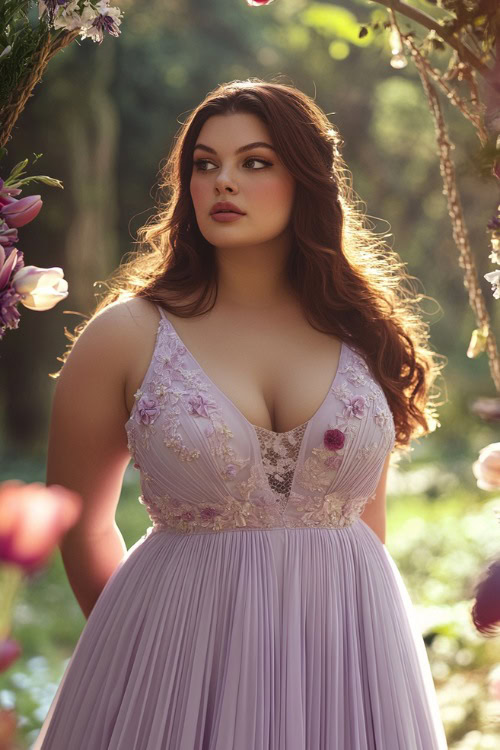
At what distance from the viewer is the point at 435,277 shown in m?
15.9

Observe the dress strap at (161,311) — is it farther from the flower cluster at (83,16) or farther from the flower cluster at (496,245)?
the flower cluster at (496,245)

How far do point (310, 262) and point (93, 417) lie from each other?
655mm

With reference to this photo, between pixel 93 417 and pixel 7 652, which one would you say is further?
pixel 93 417

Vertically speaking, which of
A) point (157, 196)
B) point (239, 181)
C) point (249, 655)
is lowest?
point (249, 655)

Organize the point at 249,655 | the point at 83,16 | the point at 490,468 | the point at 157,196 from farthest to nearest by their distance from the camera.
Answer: the point at 157,196, the point at 249,655, the point at 83,16, the point at 490,468

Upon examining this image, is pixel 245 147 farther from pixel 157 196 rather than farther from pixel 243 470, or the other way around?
pixel 157 196

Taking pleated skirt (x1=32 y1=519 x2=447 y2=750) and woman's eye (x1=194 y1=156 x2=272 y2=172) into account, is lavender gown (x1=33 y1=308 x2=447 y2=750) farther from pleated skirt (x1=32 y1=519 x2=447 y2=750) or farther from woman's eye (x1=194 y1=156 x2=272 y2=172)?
woman's eye (x1=194 y1=156 x2=272 y2=172)

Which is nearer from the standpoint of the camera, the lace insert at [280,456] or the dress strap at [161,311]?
the lace insert at [280,456]

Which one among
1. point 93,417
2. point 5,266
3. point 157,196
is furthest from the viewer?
point 157,196

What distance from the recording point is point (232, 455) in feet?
6.44

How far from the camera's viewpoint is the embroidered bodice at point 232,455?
1969mm

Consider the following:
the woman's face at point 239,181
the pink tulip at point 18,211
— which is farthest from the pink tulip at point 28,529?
the woman's face at point 239,181

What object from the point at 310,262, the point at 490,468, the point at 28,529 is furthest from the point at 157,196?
the point at 28,529

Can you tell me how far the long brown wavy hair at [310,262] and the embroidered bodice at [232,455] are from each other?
0.21 m
